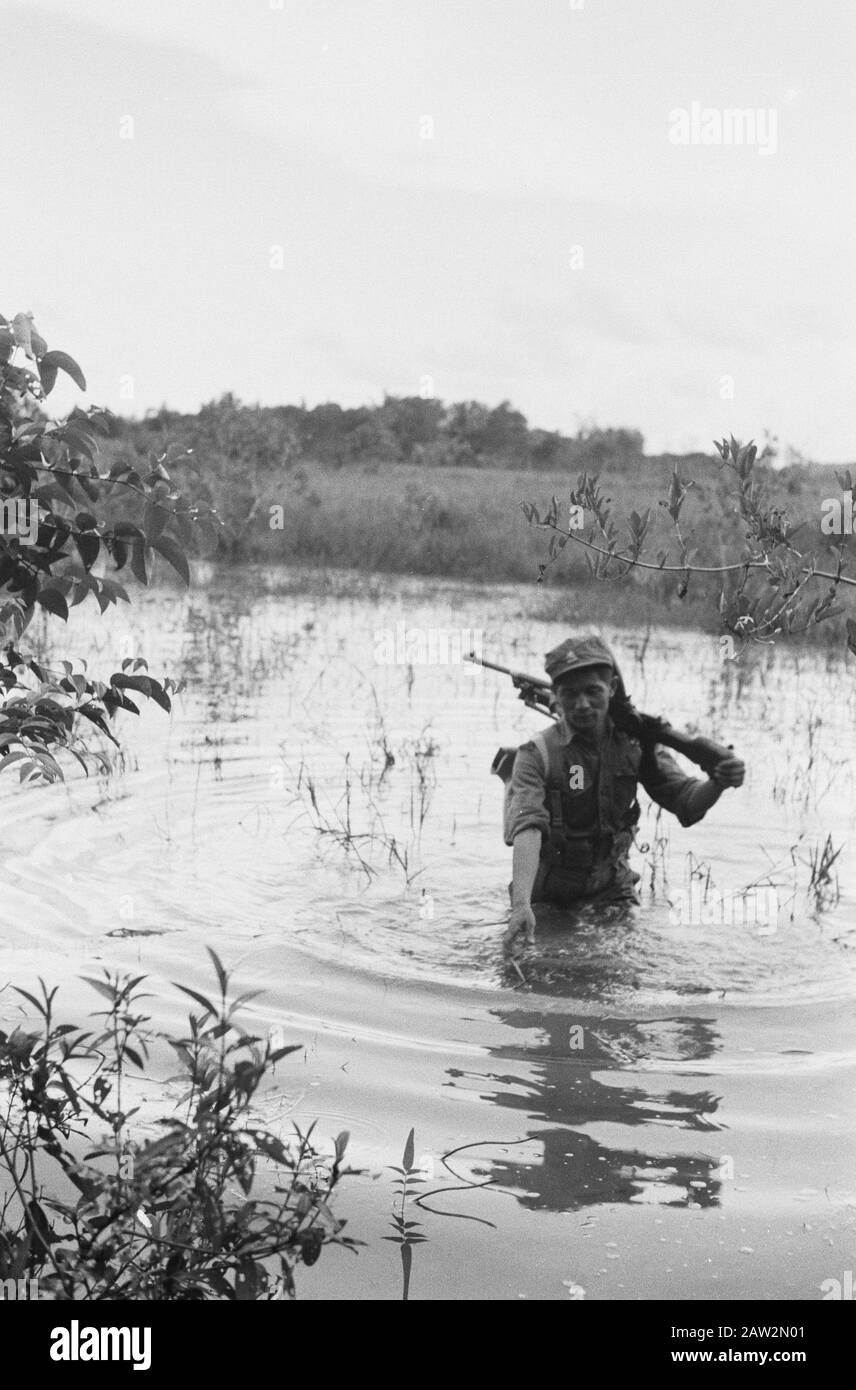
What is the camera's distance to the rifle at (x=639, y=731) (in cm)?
564

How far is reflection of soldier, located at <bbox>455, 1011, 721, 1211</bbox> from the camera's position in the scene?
3.59m

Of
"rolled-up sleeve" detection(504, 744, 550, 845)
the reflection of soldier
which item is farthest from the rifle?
the reflection of soldier

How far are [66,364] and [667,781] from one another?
A: 4.03 metres

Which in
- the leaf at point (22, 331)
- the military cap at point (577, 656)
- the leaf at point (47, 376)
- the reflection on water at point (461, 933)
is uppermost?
the leaf at point (22, 331)

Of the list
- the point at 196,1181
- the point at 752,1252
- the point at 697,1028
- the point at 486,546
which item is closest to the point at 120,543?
the point at 196,1181

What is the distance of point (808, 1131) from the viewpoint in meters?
4.02

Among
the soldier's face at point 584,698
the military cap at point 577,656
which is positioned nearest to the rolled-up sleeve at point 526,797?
the soldier's face at point 584,698

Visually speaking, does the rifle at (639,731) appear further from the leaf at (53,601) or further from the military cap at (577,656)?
the leaf at (53,601)

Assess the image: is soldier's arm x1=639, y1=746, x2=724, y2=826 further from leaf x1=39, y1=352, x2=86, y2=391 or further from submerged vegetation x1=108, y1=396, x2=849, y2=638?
leaf x1=39, y1=352, x2=86, y2=391

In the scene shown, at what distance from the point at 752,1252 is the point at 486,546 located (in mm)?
16147

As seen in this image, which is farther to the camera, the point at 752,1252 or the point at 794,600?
the point at 752,1252

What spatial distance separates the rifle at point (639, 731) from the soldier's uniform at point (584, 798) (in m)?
0.06
